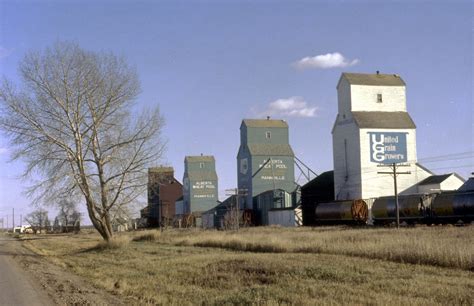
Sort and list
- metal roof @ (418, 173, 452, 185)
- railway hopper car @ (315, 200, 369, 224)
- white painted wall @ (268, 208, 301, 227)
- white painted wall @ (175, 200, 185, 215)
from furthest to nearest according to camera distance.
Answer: white painted wall @ (175, 200, 185, 215)
white painted wall @ (268, 208, 301, 227)
metal roof @ (418, 173, 452, 185)
railway hopper car @ (315, 200, 369, 224)

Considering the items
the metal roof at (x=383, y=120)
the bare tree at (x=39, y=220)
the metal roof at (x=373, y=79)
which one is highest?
the metal roof at (x=373, y=79)

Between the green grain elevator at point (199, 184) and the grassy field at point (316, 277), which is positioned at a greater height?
the green grain elevator at point (199, 184)

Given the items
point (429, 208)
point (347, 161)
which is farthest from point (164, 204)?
point (429, 208)

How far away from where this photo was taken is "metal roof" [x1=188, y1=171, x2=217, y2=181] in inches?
4277

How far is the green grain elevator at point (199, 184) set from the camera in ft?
354

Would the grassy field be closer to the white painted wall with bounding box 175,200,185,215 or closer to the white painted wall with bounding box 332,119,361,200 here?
the white painted wall with bounding box 332,119,361,200

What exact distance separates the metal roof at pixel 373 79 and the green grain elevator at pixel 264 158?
20.1 meters

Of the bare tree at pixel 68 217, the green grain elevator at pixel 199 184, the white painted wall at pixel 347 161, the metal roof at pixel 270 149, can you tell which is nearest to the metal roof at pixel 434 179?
the white painted wall at pixel 347 161

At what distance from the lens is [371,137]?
65.1m

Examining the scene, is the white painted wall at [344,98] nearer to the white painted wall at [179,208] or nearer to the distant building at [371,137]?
the distant building at [371,137]

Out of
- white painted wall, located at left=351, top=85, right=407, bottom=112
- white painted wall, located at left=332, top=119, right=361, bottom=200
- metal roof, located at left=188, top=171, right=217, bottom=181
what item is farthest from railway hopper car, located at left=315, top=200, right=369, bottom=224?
metal roof, located at left=188, top=171, right=217, bottom=181

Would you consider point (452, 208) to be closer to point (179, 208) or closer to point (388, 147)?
point (388, 147)

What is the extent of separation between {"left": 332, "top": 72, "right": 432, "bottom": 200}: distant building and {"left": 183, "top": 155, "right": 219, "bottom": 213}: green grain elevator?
43031mm

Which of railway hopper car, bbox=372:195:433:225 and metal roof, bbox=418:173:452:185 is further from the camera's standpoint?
metal roof, bbox=418:173:452:185
